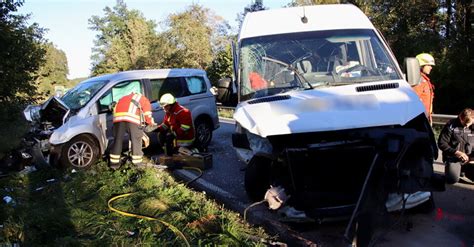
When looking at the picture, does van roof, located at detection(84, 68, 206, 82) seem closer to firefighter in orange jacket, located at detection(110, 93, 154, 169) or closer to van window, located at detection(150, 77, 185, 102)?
van window, located at detection(150, 77, 185, 102)

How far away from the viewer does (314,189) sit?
3.94 m

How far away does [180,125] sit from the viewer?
8.37 metres

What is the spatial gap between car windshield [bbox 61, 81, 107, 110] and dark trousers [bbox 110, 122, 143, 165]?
1.09 m

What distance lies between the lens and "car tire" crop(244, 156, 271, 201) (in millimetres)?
4645

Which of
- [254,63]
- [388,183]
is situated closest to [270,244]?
[388,183]

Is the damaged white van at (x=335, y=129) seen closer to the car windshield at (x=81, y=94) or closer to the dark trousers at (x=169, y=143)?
the dark trousers at (x=169, y=143)

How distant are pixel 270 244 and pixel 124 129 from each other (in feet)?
14.1

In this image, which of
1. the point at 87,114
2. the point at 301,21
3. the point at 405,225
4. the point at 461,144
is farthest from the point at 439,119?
the point at 87,114

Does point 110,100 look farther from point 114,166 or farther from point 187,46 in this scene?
point 187,46

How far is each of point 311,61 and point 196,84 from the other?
5.28m

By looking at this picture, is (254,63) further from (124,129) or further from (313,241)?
(124,129)

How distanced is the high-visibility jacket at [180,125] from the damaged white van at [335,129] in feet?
10.5

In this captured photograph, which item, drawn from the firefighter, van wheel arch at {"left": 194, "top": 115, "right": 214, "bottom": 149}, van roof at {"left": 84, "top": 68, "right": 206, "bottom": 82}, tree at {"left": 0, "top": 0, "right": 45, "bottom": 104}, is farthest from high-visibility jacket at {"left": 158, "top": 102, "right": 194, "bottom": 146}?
tree at {"left": 0, "top": 0, "right": 45, "bottom": 104}

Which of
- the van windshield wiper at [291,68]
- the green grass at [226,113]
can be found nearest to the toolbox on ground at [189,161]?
the van windshield wiper at [291,68]
